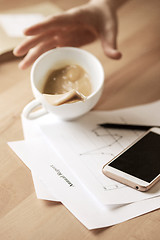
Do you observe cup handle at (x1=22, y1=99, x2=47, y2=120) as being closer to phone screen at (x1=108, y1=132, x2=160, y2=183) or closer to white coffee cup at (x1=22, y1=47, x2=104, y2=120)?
white coffee cup at (x1=22, y1=47, x2=104, y2=120)

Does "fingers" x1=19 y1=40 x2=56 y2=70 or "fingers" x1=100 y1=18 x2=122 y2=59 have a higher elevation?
"fingers" x1=19 y1=40 x2=56 y2=70

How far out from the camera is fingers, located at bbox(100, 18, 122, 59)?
0.71 metres

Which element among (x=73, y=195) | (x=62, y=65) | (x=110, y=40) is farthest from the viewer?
(x=110, y=40)

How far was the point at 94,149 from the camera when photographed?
57 centimetres

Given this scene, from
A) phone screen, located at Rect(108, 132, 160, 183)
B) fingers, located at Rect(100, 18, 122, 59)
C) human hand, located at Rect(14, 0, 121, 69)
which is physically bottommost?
phone screen, located at Rect(108, 132, 160, 183)

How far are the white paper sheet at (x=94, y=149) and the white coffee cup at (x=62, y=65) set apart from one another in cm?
3

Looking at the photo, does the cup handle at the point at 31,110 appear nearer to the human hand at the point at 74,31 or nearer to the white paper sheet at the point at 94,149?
the white paper sheet at the point at 94,149

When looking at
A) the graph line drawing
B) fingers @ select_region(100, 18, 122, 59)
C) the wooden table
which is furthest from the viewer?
fingers @ select_region(100, 18, 122, 59)

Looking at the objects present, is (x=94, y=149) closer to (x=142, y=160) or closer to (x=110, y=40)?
(x=142, y=160)

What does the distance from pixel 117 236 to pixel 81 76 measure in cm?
30

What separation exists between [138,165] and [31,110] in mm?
218

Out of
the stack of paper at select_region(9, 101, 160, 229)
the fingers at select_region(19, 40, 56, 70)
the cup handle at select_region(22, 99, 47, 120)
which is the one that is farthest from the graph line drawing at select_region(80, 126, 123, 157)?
the fingers at select_region(19, 40, 56, 70)

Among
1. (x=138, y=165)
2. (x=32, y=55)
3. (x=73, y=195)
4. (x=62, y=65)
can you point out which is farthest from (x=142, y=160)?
(x=32, y=55)

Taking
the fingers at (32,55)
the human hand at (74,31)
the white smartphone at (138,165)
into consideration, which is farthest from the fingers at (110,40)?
the white smartphone at (138,165)
